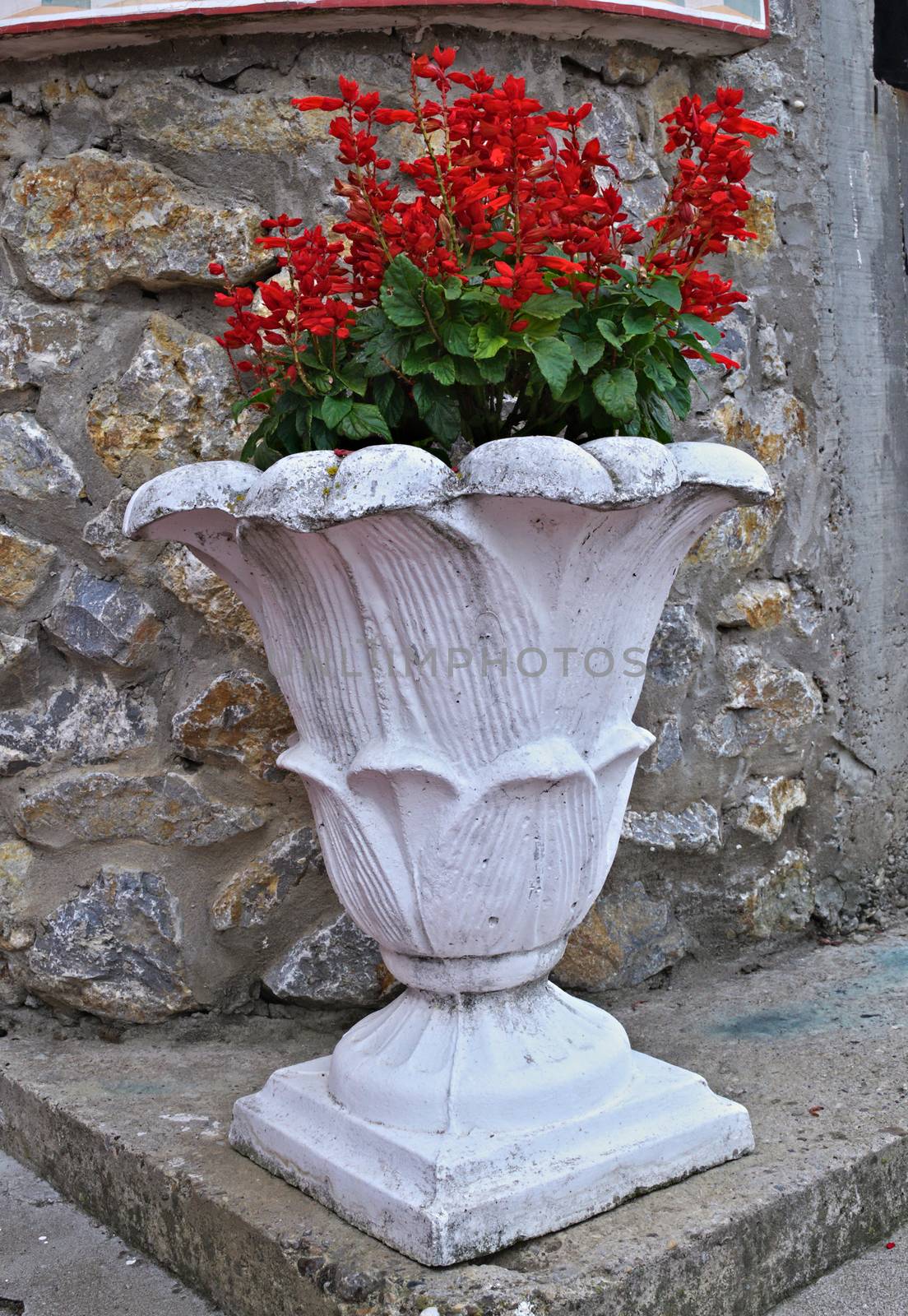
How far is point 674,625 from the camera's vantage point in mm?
2295

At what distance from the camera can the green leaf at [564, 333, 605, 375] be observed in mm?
1492

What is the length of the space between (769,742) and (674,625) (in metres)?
0.31

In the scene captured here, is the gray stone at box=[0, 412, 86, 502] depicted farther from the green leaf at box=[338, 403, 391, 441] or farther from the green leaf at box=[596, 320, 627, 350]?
the green leaf at box=[596, 320, 627, 350]

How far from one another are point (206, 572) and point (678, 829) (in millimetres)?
914

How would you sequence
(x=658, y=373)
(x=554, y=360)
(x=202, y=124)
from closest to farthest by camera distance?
(x=554, y=360) < (x=658, y=373) < (x=202, y=124)

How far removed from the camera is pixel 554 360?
1.46 m

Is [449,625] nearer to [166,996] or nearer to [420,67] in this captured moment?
[420,67]

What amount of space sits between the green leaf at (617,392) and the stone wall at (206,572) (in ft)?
2.54

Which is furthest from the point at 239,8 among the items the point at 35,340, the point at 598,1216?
the point at 598,1216

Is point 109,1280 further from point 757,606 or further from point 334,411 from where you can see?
point 757,606

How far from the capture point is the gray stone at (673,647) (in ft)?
7.52

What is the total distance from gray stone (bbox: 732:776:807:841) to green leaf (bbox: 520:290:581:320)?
119 cm

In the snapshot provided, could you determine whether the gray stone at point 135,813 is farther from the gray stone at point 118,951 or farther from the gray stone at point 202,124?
the gray stone at point 202,124

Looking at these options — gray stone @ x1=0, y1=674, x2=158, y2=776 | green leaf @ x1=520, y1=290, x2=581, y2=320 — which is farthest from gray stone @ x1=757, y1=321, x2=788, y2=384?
gray stone @ x1=0, y1=674, x2=158, y2=776
